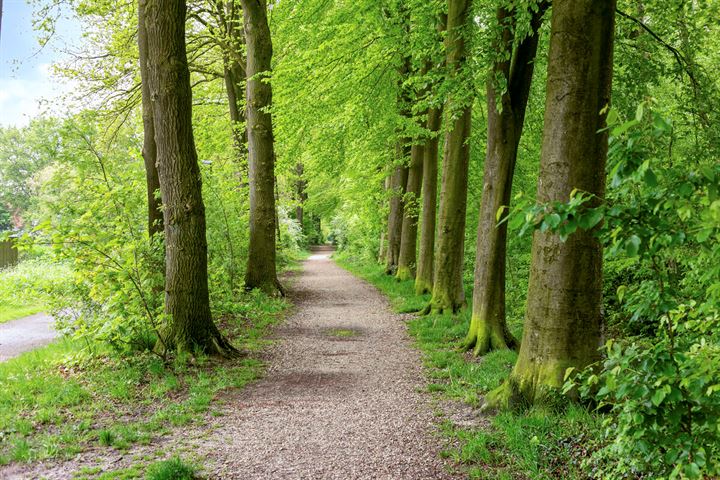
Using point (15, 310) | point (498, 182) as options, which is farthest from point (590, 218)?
point (15, 310)

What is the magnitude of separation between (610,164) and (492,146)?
18.2 feet

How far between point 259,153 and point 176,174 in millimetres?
6226

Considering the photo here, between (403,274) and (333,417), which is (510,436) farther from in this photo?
(403,274)

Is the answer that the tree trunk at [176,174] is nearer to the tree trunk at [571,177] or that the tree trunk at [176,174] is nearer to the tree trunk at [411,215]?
the tree trunk at [571,177]

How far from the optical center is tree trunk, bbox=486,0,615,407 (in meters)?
4.68

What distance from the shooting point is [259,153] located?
13.4m

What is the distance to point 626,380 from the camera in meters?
2.41

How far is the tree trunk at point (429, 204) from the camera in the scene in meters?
13.4

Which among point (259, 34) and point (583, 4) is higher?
point (259, 34)

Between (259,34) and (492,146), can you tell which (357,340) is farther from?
(259,34)

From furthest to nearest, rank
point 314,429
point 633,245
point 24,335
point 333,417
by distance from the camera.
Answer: point 24,335 < point 333,417 < point 314,429 < point 633,245

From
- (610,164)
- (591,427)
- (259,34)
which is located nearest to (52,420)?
(591,427)

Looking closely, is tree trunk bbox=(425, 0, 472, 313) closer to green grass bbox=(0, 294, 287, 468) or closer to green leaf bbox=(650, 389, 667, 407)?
green grass bbox=(0, 294, 287, 468)

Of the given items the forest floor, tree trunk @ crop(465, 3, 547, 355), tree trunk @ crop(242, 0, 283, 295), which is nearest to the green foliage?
the forest floor
